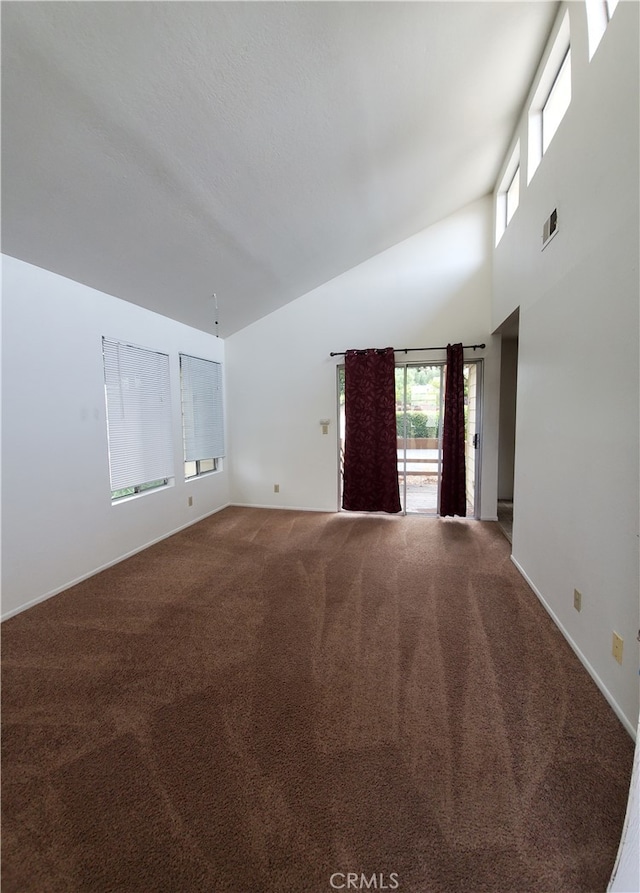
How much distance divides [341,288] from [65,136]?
3353 mm

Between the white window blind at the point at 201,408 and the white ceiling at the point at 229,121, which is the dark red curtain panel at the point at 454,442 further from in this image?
the white window blind at the point at 201,408

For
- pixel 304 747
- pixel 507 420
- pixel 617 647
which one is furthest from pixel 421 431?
pixel 304 747

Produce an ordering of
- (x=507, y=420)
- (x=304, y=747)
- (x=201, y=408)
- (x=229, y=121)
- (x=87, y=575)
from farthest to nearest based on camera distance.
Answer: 1. (x=507, y=420)
2. (x=201, y=408)
3. (x=87, y=575)
4. (x=229, y=121)
5. (x=304, y=747)

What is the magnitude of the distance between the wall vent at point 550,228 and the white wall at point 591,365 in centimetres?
5

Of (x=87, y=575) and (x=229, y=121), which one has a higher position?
(x=229, y=121)

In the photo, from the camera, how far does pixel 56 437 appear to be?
8.78 feet

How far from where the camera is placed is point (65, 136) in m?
1.74

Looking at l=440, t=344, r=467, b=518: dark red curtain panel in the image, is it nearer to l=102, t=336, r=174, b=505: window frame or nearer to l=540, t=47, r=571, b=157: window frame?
l=540, t=47, r=571, b=157: window frame

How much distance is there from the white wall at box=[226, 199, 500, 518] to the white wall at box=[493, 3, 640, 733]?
1.62 meters

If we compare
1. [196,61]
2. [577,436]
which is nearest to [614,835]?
[577,436]

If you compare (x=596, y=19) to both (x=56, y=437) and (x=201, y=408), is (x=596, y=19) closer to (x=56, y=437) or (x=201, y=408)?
(x=56, y=437)

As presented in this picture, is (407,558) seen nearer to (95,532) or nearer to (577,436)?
(577,436)

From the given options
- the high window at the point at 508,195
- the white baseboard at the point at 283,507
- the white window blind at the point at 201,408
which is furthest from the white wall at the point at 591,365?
the white window blind at the point at 201,408

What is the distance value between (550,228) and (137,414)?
379cm
